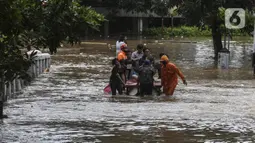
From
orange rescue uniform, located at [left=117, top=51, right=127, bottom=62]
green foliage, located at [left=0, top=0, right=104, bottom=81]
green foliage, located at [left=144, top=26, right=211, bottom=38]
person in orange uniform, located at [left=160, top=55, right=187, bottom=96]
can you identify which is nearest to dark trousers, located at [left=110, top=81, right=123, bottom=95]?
orange rescue uniform, located at [left=117, top=51, right=127, bottom=62]

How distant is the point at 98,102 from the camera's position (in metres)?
16.1

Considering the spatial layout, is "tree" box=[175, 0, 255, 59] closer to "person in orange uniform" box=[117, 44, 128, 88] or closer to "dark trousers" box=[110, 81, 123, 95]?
"person in orange uniform" box=[117, 44, 128, 88]

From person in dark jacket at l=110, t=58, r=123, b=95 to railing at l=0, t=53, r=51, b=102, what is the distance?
217cm

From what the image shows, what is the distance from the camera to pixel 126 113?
13977 millimetres

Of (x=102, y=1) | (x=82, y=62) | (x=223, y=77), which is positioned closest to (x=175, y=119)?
(x=223, y=77)

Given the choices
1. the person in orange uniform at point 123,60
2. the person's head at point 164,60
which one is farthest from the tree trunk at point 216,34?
the person's head at point 164,60

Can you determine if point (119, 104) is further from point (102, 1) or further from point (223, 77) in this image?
point (102, 1)

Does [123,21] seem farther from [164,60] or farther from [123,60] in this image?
[164,60]

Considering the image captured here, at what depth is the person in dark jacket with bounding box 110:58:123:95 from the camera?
17216mm

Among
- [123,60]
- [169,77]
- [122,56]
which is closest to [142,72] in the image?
[169,77]

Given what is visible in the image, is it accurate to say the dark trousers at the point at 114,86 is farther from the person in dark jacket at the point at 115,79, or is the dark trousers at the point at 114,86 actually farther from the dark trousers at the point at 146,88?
the dark trousers at the point at 146,88

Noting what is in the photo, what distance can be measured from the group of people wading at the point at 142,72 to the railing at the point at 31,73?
2328 mm

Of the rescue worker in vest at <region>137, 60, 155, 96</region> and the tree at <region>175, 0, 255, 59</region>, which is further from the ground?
the tree at <region>175, 0, 255, 59</region>

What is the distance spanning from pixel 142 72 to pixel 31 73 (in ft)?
9.89
